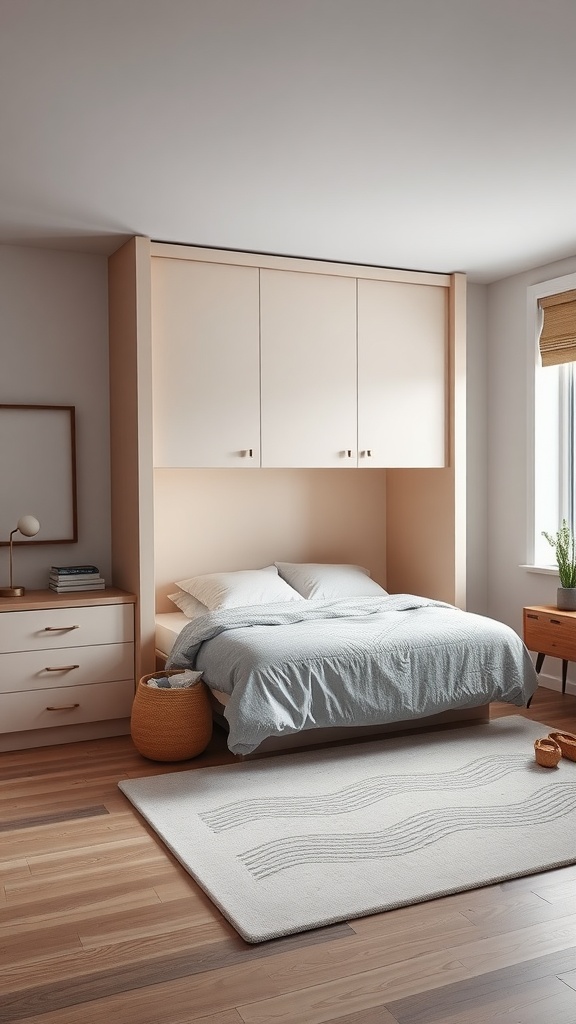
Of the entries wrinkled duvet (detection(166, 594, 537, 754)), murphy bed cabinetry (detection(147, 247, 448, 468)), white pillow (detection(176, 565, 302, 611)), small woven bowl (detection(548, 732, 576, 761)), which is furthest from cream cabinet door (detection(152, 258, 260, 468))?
small woven bowl (detection(548, 732, 576, 761))

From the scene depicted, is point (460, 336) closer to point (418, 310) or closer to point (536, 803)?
point (418, 310)

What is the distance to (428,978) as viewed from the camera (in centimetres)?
214

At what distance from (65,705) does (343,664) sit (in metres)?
1.38

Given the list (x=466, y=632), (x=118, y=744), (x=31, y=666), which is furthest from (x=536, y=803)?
(x=31, y=666)

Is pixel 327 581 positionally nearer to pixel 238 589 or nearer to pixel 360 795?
pixel 238 589

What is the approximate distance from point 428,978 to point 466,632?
2079 mm

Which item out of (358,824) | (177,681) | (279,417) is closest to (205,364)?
(279,417)

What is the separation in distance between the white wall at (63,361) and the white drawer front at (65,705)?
688mm

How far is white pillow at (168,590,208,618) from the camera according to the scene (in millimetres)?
4598

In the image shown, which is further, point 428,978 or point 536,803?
point 536,803

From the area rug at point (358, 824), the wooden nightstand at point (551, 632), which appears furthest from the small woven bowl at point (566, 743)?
the wooden nightstand at point (551, 632)

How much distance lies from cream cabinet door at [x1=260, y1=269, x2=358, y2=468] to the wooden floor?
2.38 m

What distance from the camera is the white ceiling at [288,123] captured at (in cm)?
231

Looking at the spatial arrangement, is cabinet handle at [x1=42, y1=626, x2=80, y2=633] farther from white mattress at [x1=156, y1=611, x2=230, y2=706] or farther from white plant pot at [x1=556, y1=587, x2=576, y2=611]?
white plant pot at [x1=556, y1=587, x2=576, y2=611]
